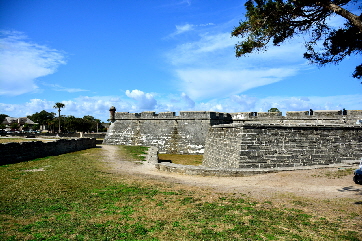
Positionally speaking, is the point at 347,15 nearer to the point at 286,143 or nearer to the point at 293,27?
the point at 293,27

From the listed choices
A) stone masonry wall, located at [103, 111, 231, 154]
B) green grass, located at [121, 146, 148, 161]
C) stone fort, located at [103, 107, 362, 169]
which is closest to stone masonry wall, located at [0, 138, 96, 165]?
green grass, located at [121, 146, 148, 161]

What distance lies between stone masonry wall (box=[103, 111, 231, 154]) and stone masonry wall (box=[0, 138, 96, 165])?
8.21 metres

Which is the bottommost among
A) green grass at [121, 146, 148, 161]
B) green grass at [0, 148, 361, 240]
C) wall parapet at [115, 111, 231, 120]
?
green grass at [121, 146, 148, 161]

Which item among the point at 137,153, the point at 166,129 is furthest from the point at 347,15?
the point at 166,129

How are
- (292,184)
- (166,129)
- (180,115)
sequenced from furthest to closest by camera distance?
(166,129) → (180,115) → (292,184)

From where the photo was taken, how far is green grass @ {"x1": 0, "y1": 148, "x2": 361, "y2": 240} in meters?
3.98

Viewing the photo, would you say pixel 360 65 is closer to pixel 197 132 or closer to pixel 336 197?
pixel 336 197

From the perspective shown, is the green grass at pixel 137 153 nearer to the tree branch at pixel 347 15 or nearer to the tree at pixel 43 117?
the tree branch at pixel 347 15

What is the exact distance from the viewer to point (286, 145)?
1148cm

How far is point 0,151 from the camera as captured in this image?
10562 millimetres

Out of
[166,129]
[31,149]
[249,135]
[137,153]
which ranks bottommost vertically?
[137,153]

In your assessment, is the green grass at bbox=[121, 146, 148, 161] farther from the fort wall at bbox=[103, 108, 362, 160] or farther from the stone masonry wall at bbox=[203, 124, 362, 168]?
the stone masonry wall at bbox=[203, 124, 362, 168]

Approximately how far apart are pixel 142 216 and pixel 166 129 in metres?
20.4

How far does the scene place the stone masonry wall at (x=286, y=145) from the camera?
11000 millimetres
